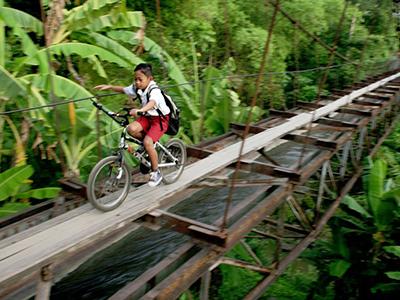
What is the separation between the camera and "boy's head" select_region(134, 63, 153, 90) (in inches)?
109

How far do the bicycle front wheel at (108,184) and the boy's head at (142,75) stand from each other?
0.53 meters

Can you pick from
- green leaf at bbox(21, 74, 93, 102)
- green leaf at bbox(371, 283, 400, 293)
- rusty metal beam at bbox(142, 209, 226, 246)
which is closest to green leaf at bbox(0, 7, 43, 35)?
green leaf at bbox(21, 74, 93, 102)

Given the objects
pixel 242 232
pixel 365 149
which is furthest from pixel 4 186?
pixel 365 149

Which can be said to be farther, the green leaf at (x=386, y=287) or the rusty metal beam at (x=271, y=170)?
the green leaf at (x=386, y=287)

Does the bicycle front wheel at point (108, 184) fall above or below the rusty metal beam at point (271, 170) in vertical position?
above

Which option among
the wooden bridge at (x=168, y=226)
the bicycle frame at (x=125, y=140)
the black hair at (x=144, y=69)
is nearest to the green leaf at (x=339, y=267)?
the wooden bridge at (x=168, y=226)

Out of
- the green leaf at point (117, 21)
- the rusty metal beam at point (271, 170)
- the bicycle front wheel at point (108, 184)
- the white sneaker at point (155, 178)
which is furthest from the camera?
the green leaf at point (117, 21)

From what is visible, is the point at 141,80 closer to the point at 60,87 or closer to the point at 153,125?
the point at 153,125

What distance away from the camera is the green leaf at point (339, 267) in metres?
5.48

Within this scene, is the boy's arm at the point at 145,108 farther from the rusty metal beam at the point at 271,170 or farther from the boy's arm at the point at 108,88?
the rusty metal beam at the point at 271,170

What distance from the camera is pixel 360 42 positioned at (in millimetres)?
13727

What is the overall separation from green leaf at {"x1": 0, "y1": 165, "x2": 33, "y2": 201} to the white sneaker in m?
1.10

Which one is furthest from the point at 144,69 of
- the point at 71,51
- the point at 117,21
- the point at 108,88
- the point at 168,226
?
the point at 117,21

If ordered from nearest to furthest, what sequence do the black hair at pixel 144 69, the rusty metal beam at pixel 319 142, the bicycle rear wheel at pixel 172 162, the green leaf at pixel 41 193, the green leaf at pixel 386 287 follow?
the black hair at pixel 144 69
the bicycle rear wheel at pixel 172 162
the green leaf at pixel 41 193
the rusty metal beam at pixel 319 142
the green leaf at pixel 386 287
